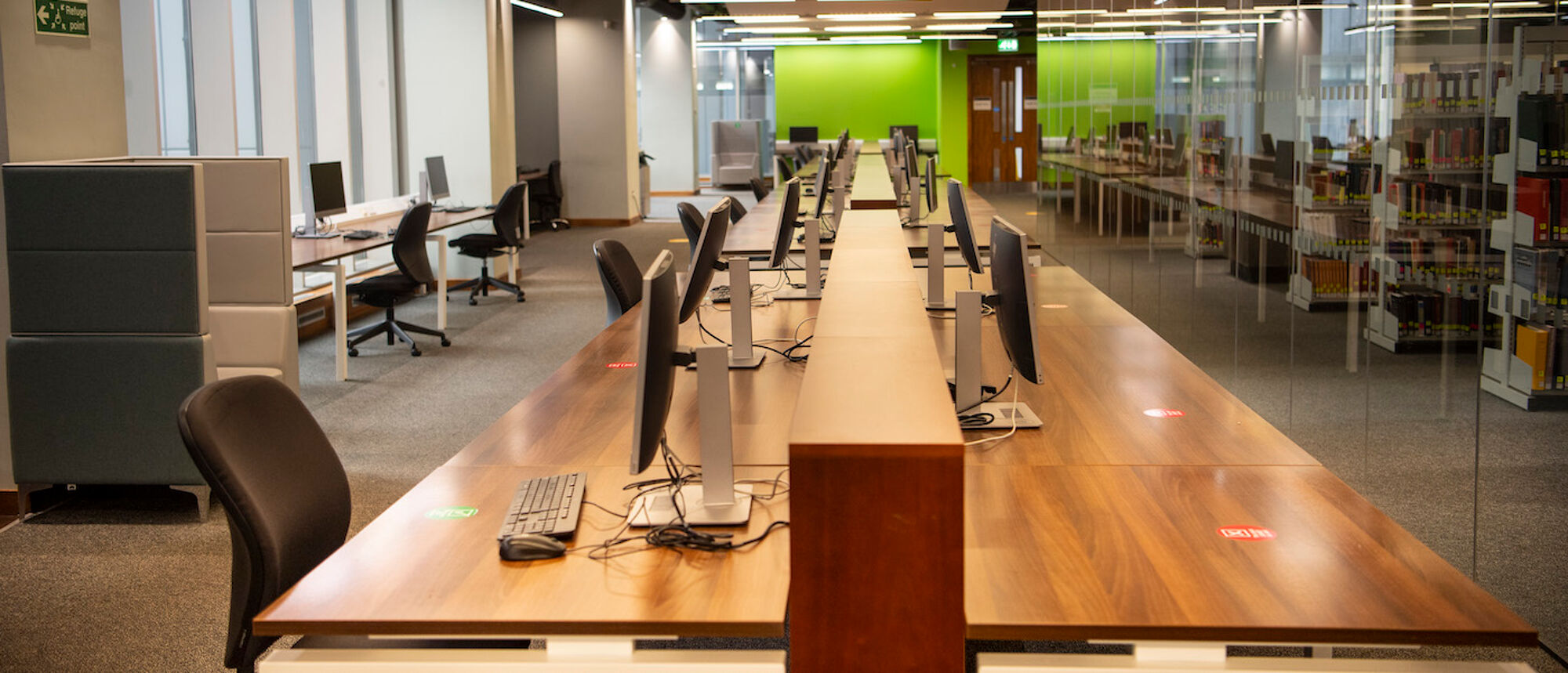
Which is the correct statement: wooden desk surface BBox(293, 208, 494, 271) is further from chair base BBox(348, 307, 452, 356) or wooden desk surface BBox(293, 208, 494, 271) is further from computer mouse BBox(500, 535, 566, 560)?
computer mouse BBox(500, 535, 566, 560)

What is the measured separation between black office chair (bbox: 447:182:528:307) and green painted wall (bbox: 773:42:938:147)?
546 inches

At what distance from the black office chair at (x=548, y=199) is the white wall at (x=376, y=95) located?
4169 mm

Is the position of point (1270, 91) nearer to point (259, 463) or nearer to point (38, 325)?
point (259, 463)

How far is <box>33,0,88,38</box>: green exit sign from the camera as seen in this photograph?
4.40 meters

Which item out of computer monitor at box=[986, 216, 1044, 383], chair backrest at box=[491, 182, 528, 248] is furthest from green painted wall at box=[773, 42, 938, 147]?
computer monitor at box=[986, 216, 1044, 383]

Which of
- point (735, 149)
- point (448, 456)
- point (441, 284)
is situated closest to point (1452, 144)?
point (448, 456)

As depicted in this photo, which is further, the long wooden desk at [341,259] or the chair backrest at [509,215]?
the chair backrest at [509,215]

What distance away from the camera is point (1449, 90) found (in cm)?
338

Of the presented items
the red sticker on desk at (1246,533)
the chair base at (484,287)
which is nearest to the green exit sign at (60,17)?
the red sticker on desk at (1246,533)

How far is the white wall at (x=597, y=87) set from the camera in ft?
46.8

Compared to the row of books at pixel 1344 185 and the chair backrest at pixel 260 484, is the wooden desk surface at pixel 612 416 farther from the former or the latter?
the row of books at pixel 1344 185

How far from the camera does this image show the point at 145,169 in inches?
162

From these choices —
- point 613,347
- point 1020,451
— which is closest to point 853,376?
point 1020,451

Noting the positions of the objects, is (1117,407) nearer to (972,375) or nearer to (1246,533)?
(972,375)
